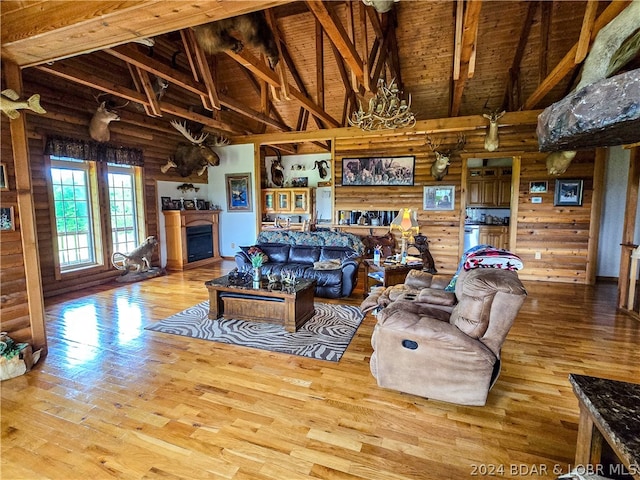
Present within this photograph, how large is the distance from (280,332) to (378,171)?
14.7 feet

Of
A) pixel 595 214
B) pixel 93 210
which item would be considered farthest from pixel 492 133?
pixel 93 210

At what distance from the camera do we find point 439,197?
21.3 ft

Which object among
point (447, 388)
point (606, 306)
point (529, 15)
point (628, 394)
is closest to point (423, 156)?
point (529, 15)

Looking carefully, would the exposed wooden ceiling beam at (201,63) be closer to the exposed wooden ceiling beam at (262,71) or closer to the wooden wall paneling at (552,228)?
the exposed wooden ceiling beam at (262,71)

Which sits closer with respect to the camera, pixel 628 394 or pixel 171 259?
pixel 628 394

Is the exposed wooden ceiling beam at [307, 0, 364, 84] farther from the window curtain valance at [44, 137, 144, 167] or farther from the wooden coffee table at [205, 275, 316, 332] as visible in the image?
the window curtain valance at [44, 137, 144, 167]

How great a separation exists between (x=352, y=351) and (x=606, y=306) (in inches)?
156

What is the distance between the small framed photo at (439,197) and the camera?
6.43 meters

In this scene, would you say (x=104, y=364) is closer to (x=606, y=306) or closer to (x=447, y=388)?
(x=447, y=388)

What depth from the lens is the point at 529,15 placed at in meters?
5.17

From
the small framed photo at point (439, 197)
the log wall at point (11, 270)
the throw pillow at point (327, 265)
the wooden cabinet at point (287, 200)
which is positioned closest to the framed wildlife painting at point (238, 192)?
the wooden cabinet at point (287, 200)

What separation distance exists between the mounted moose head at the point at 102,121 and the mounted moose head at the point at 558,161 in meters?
7.42

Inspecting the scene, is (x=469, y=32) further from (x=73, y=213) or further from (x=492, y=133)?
(x=73, y=213)

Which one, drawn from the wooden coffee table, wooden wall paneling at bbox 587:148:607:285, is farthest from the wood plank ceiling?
the wooden coffee table
